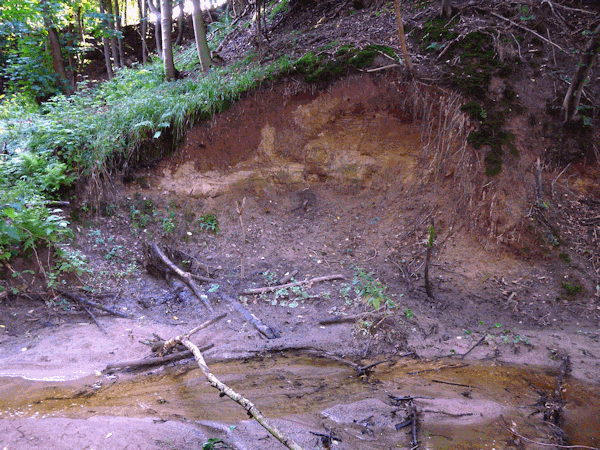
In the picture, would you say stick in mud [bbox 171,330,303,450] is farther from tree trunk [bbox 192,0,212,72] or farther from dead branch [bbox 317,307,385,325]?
tree trunk [bbox 192,0,212,72]

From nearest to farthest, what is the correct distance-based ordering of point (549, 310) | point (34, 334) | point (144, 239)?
point (34, 334), point (549, 310), point (144, 239)

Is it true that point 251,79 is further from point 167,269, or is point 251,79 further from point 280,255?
point 167,269

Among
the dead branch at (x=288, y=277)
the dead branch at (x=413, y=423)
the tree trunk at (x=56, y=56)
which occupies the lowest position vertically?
the dead branch at (x=413, y=423)

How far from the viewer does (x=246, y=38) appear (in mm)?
9648

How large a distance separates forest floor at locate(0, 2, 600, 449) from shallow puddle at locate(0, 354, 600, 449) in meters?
0.02

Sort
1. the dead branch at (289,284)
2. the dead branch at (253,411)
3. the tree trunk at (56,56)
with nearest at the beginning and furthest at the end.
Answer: the dead branch at (253,411)
the dead branch at (289,284)
the tree trunk at (56,56)

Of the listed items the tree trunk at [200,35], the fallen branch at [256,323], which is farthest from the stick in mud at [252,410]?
the tree trunk at [200,35]

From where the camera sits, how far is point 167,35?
802 cm

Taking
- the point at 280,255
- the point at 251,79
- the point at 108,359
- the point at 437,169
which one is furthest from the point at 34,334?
the point at 437,169

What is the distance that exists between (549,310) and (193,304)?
4730mm

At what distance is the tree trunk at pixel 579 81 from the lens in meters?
5.24

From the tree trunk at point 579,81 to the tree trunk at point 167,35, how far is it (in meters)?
7.37

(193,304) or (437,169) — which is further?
(437,169)

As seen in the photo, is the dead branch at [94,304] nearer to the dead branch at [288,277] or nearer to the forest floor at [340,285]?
the forest floor at [340,285]
